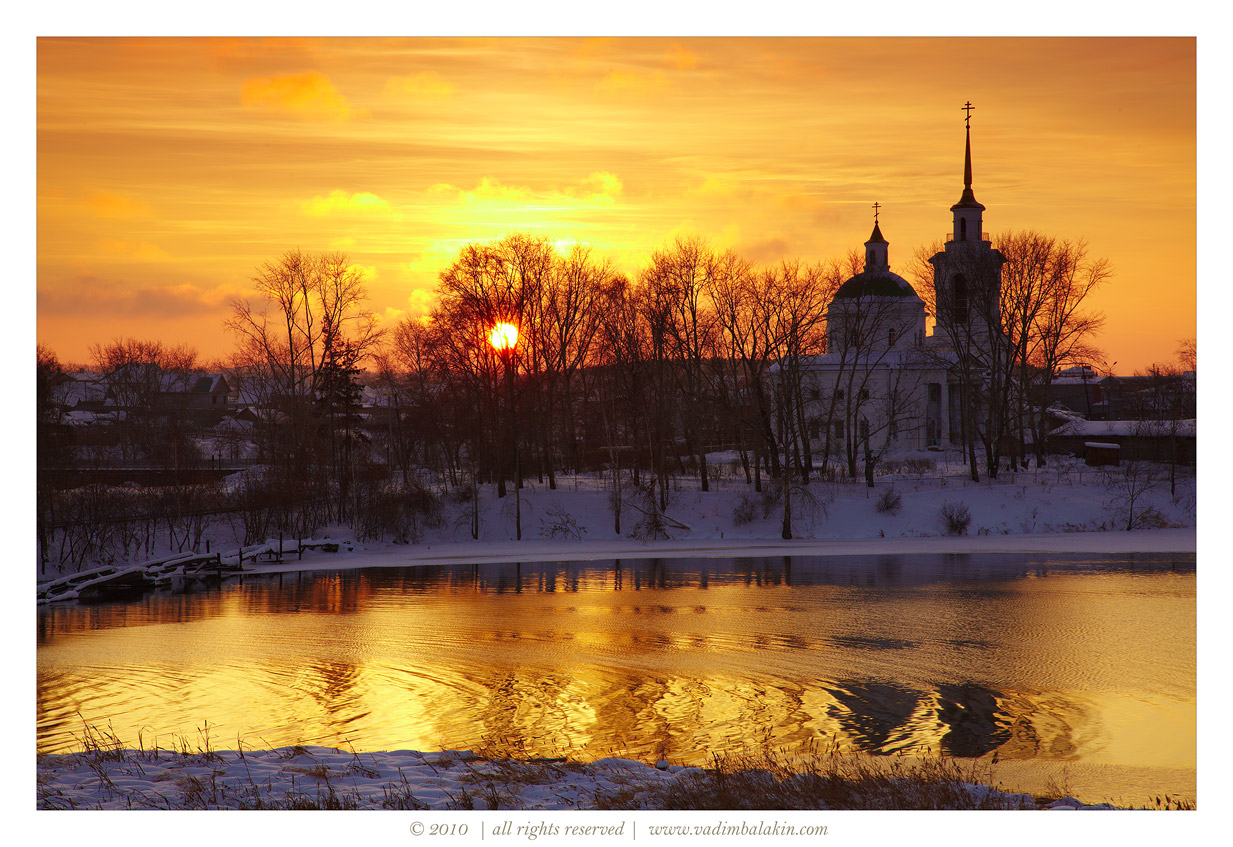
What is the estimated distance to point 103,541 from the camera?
39.4 meters

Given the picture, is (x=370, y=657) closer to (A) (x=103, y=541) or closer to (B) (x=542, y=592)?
(B) (x=542, y=592)

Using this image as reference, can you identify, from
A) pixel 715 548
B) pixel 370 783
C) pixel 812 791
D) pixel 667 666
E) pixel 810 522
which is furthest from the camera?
pixel 810 522

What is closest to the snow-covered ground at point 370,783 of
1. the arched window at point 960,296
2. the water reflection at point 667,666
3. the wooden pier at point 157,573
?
the water reflection at point 667,666

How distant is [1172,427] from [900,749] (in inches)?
1768

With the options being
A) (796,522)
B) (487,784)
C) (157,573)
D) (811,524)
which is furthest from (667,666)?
(796,522)

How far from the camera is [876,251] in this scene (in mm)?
74188

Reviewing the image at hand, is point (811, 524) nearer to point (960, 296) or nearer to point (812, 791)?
point (960, 296)

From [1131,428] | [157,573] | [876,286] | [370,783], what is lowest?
[157,573]

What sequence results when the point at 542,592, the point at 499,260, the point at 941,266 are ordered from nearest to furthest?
the point at 542,592, the point at 499,260, the point at 941,266

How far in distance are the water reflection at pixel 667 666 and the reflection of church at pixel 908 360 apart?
30.5m

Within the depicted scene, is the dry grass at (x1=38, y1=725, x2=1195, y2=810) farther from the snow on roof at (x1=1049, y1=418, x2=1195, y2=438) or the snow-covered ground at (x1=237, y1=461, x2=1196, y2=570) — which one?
the snow on roof at (x1=1049, y1=418, x2=1195, y2=438)

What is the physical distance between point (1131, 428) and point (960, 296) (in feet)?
41.5

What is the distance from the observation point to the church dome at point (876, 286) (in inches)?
2640
